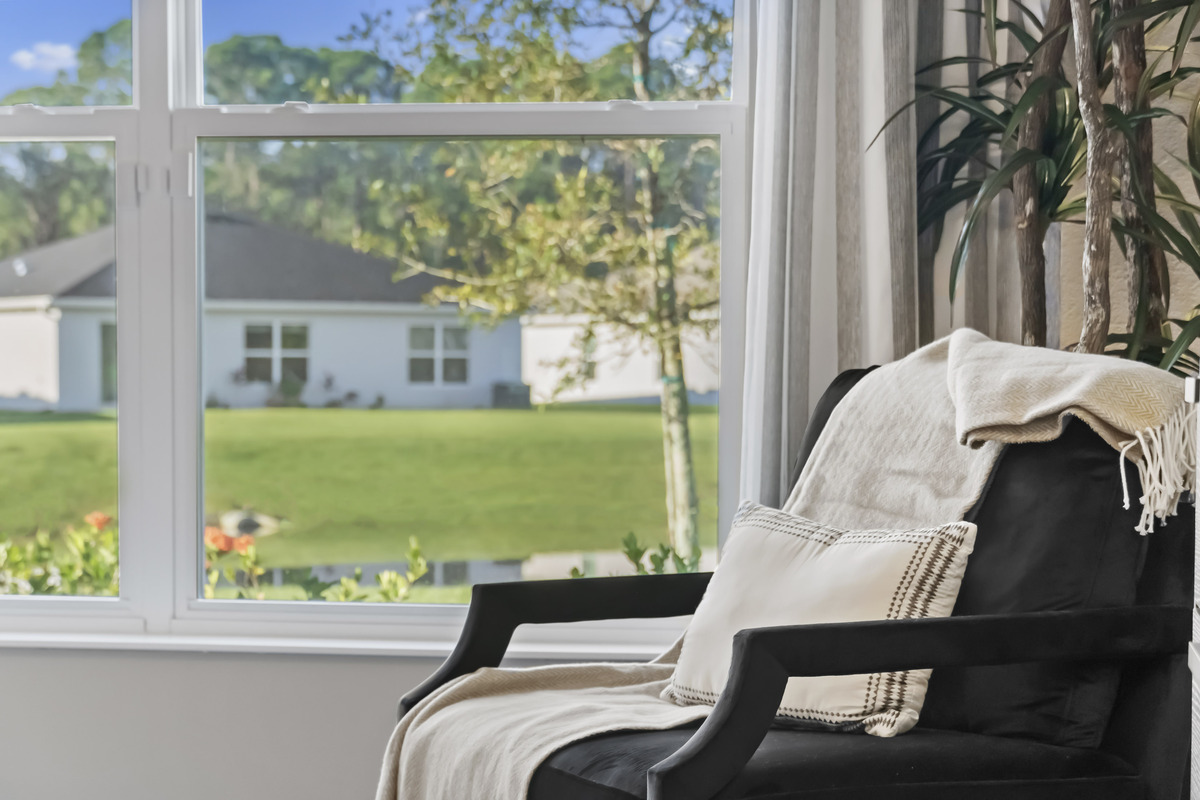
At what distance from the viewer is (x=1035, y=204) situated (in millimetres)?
1857

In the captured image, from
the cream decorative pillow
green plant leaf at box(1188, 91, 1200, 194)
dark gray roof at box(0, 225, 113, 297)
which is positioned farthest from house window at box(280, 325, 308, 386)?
green plant leaf at box(1188, 91, 1200, 194)

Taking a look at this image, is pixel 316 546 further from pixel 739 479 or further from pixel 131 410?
pixel 739 479

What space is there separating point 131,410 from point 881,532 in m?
1.62

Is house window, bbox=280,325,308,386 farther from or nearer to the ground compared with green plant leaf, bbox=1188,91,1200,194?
nearer to the ground

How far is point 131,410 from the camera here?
2.30 metres

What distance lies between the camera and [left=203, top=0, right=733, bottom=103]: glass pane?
2.28 m

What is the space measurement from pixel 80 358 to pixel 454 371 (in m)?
0.82

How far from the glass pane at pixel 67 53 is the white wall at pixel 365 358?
1.80 ft

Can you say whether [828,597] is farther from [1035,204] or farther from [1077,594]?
[1035,204]

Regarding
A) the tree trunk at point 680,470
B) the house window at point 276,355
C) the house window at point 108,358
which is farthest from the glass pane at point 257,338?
the tree trunk at point 680,470

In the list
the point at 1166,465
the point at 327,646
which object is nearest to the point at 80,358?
the point at 327,646

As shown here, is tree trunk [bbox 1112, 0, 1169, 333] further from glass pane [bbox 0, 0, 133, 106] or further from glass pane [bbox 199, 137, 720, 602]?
glass pane [bbox 0, 0, 133, 106]

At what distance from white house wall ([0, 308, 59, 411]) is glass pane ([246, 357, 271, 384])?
0.43 meters

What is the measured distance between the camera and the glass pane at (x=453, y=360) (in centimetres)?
229
